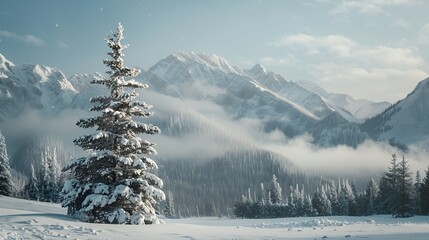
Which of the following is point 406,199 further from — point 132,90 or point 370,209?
point 132,90

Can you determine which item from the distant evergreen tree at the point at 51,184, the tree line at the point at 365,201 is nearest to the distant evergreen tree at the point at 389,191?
the tree line at the point at 365,201

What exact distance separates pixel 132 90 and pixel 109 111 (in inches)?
105

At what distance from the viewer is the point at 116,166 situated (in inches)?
948

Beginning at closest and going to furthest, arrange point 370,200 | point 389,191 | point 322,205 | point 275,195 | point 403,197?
point 403,197 → point 389,191 → point 370,200 → point 322,205 → point 275,195

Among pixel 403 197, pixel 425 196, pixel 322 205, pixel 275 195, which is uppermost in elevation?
pixel 425 196

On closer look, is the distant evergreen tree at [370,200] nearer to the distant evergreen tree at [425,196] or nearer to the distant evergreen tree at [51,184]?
the distant evergreen tree at [425,196]

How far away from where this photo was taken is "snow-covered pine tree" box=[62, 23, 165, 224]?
22656 mm

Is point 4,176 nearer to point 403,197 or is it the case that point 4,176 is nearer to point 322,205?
point 403,197

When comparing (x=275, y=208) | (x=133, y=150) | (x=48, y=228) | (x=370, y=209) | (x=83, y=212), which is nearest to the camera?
(x=48, y=228)

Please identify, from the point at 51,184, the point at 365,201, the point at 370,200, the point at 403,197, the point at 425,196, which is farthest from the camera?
the point at 365,201

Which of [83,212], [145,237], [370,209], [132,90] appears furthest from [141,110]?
[370,209]

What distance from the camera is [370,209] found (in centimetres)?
10081

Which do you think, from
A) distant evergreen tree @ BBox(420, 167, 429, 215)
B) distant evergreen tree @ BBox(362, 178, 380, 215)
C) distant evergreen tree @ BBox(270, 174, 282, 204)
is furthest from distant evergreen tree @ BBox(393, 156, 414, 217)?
distant evergreen tree @ BBox(270, 174, 282, 204)

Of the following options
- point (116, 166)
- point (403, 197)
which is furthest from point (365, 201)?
point (116, 166)
